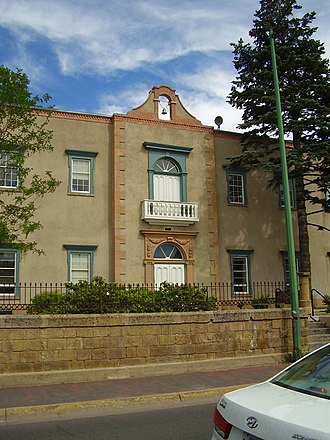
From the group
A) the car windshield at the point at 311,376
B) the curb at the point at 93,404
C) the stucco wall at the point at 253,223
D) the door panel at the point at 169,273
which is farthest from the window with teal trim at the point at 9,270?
the car windshield at the point at 311,376

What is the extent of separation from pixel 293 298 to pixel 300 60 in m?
12.2

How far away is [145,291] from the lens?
1360 centimetres

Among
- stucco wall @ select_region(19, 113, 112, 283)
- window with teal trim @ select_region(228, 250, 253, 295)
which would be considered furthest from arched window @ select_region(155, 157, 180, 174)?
window with teal trim @ select_region(228, 250, 253, 295)

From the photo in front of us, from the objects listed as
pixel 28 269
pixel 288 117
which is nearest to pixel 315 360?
pixel 28 269

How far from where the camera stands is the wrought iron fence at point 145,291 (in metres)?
13.7

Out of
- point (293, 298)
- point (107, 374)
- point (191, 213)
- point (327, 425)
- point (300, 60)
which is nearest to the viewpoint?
point (327, 425)

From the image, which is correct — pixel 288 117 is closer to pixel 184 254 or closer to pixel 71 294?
pixel 184 254

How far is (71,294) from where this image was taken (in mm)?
12656

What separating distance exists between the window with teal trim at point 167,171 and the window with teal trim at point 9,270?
653 cm

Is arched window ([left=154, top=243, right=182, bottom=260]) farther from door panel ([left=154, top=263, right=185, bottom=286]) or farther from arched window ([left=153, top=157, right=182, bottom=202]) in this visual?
arched window ([left=153, top=157, right=182, bottom=202])

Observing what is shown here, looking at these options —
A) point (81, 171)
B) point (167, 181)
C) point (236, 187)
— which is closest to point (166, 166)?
point (167, 181)

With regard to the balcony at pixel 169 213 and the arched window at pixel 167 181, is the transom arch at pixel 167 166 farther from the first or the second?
the balcony at pixel 169 213

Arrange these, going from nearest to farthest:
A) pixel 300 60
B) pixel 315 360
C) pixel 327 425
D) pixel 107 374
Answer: pixel 327 425 < pixel 315 360 < pixel 107 374 < pixel 300 60

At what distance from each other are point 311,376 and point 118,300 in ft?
28.3
